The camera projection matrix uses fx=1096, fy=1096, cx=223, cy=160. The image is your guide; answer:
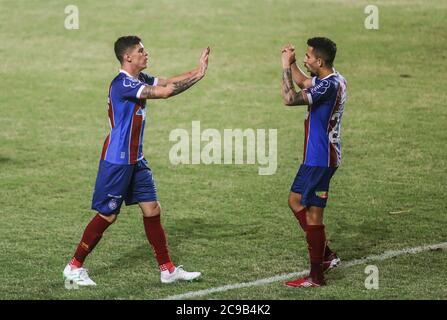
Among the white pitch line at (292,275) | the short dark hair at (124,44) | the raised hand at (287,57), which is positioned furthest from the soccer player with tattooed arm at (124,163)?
the raised hand at (287,57)

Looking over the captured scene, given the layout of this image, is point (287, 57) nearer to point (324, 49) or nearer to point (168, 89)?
point (324, 49)

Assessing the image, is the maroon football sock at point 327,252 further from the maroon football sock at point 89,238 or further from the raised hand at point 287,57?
the maroon football sock at point 89,238

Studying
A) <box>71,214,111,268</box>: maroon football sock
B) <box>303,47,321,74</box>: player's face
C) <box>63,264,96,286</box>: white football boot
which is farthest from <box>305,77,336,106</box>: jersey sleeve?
<box>63,264,96,286</box>: white football boot

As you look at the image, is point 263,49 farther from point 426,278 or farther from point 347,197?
point 426,278

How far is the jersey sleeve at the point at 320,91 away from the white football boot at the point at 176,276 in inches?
71.8

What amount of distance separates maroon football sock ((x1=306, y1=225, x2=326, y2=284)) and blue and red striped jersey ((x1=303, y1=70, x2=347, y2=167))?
0.56 metres

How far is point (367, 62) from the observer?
20.3 m

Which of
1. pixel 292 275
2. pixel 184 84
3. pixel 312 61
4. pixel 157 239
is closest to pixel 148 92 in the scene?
pixel 184 84

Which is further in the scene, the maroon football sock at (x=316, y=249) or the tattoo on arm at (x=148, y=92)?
the maroon football sock at (x=316, y=249)

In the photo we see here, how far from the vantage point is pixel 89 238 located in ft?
31.0

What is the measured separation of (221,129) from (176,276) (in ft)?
23.6

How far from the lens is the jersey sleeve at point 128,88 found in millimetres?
9242

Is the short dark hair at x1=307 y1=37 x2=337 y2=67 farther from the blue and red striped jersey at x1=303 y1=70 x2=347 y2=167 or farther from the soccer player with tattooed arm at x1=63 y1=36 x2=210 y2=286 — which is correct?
the soccer player with tattooed arm at x1=63 y1=36 x2=210 y2=286

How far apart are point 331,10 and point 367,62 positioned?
3470 millimetres
